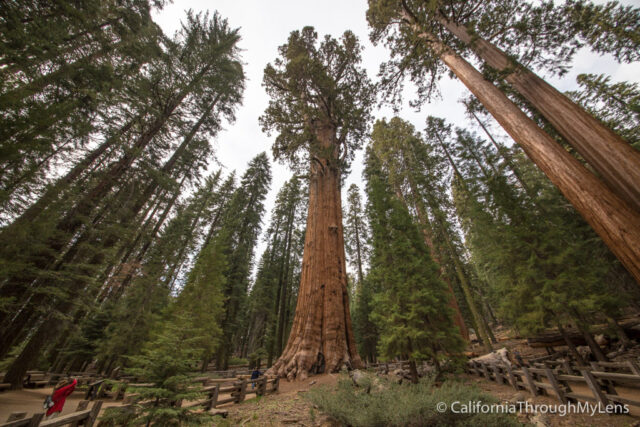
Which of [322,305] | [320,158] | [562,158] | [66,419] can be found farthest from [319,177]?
[66,419]

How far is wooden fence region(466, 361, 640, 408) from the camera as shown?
164 inches

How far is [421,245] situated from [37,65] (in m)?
14.0

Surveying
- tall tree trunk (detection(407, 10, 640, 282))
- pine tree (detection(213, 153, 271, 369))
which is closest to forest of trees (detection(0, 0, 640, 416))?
tall tree trunk (detection(407, 10, 640, 282))

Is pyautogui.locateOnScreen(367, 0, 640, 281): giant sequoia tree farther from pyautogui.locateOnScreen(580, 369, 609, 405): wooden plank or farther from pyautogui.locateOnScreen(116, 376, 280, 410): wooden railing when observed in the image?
pyautogui.locateOnScreen(116, 376, 280, 410): wooden railing

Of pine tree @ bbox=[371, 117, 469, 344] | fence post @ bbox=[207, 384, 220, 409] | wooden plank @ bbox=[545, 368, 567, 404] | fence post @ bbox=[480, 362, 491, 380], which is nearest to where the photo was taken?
wooden plank @ bbox=[545, 368, 567, 404]

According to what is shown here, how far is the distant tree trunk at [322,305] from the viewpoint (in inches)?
287

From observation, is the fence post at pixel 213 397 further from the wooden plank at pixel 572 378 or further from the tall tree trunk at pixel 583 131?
the tall tree trunk at pixel 583 131

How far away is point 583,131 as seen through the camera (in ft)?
13.5

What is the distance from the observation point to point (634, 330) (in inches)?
316

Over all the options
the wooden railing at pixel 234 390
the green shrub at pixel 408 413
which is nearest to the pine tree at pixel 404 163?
the green shrub at pixel 408 413

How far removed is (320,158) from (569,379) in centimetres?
1115

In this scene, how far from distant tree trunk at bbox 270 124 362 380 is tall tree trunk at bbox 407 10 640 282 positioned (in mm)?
6902

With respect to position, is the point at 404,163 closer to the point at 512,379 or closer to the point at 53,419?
the point at 512,379

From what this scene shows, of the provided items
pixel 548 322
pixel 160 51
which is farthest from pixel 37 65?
pixel 548 322
